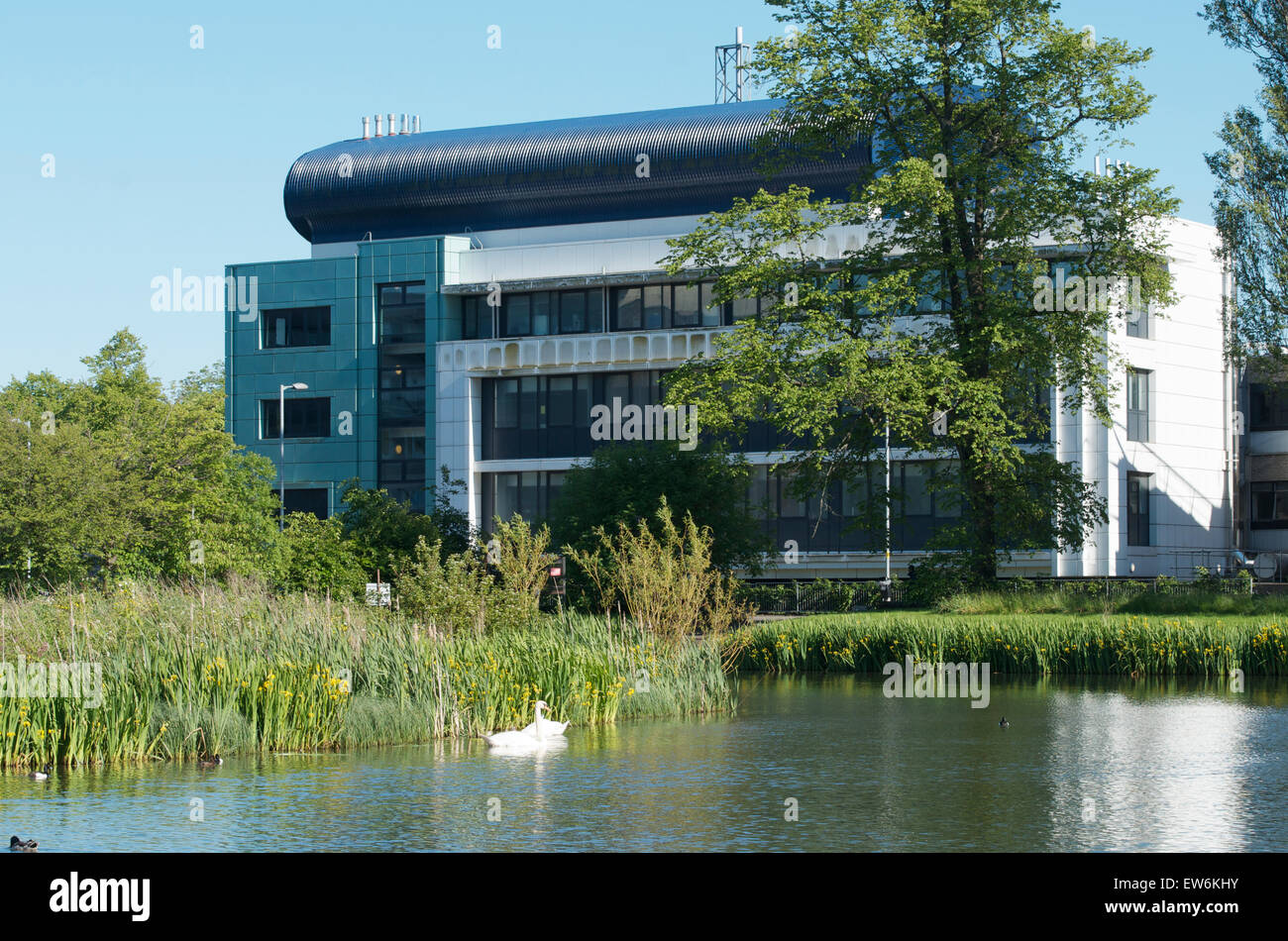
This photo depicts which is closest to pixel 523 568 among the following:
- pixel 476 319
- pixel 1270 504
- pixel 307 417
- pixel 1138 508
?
pixel 1138 508

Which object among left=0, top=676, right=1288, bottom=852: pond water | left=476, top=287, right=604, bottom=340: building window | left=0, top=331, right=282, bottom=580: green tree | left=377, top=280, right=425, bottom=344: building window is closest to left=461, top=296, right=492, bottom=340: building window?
left=476, top=287, right=604, bottom=340: building window

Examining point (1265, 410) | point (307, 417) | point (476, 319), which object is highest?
point (476, 319)

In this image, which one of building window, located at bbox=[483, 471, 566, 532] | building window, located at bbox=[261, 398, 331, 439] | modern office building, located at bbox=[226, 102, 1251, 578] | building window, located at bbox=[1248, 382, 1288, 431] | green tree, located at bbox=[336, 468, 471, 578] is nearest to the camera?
green tree, located at bbox=[336, 468, 471, 578]

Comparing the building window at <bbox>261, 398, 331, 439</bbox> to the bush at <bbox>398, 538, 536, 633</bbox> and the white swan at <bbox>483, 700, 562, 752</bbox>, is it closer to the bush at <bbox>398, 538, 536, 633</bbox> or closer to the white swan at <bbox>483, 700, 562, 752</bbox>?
the bush at <bbox>398, 538, 536, 633</bbox>

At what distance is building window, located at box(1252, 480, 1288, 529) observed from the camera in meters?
64.6

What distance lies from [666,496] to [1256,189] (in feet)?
67.0

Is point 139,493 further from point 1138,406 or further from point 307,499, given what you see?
point 1138,406

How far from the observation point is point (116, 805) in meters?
15.0

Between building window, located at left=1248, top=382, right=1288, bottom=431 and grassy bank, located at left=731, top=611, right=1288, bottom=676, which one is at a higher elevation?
building window, located at left=1248, top=382, right=1288, bottom=431

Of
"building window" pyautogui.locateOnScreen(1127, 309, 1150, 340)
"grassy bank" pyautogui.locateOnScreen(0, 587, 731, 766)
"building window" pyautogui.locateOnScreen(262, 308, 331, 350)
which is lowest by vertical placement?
"grassy bank" pyautogui.locateOnScreen(0, 587, 731, 766)

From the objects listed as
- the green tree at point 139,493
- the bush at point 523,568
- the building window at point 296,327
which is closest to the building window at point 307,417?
the building window at point 296,327

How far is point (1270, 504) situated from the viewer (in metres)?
65.1

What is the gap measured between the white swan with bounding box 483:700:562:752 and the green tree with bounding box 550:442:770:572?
1695cm
